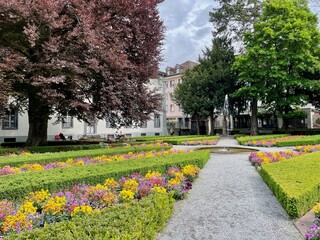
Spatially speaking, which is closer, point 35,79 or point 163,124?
point 35,79

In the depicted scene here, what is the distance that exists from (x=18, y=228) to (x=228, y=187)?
5.17 m

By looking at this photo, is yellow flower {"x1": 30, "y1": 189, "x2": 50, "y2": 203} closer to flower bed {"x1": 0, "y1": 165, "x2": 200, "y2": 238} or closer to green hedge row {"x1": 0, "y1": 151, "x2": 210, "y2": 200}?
flower bed {"x1": 0, "y1": 165, "x2": 200, "y2": 238}

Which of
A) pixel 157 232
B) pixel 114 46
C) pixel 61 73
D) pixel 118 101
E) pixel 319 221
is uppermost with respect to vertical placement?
pixel 114 46

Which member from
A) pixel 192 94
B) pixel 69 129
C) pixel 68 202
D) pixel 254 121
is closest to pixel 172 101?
pixel 192 94

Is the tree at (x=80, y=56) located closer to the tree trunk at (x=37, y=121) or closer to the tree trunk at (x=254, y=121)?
the tree trunk at (x=37, y=121)

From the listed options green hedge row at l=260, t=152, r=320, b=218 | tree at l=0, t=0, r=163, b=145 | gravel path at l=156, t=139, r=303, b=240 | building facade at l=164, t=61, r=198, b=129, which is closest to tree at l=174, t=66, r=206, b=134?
tree at l=0, t=0, r=163, b=145

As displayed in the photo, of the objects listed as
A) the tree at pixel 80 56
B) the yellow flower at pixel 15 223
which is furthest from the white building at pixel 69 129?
the yellow flower at pixel 15 223

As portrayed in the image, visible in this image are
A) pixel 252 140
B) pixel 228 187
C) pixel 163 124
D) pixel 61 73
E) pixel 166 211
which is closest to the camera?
pixel 166 211

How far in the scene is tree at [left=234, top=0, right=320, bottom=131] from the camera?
76.1 ft

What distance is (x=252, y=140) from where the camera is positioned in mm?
18719

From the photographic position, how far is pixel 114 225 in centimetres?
303

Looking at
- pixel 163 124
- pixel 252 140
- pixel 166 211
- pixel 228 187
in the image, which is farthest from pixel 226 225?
pixel 163 124

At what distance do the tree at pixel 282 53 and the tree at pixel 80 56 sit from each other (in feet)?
41.4

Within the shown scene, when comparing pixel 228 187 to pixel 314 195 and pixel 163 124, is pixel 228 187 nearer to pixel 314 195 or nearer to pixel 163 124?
pixel 314 195
